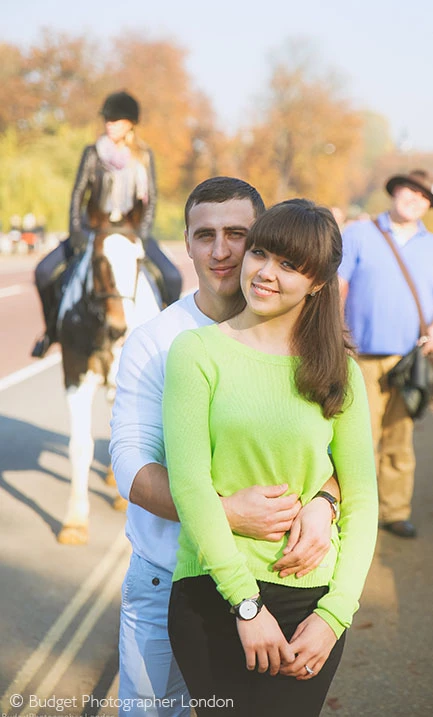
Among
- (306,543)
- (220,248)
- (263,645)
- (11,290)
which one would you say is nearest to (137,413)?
(220,248)

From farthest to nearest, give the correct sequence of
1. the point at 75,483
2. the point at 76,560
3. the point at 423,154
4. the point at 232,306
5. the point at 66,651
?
the point at 423,154 < the point at 75,483 < the point at 76,560 < the point at 66,651 < the point at 232,306

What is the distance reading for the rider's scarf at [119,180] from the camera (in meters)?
6.52

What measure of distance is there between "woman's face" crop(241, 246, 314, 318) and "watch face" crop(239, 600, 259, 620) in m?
0.68

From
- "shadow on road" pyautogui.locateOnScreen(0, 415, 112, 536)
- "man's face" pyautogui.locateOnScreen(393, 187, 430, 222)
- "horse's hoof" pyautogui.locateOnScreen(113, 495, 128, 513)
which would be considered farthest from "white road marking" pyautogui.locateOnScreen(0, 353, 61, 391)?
"man's face" pyautogui.locateOnScreen(393, 187, 430, 222)

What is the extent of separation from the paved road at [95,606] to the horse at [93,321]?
0.30m

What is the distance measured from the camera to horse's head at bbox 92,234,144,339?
623 centimetres

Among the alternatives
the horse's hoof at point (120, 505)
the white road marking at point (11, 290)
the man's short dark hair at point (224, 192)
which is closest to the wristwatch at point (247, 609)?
the man's short dark hair at point (224, 192)

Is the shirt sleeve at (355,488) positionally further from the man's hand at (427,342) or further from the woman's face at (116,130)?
the woman's face at (116,130)

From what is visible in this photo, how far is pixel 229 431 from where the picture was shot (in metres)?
2.31

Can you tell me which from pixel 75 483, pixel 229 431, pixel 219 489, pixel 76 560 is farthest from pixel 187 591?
pixel 75 483

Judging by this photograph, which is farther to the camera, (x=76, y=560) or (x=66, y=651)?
(x=76, y=560)

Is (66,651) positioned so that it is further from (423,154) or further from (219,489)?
(423,154)

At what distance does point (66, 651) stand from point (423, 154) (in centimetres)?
14980

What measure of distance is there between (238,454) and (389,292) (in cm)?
436
